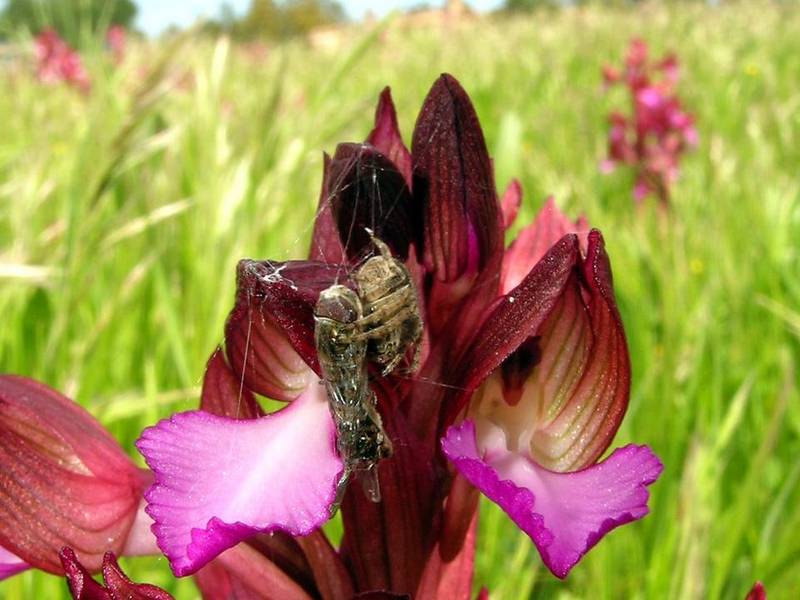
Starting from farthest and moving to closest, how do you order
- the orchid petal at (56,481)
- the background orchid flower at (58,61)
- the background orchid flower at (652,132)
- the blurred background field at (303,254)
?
the background orchid flower at (58,61)
the background orchid flower at (652,132)
the blurred background field at (303,254)
the orchid petal at (56,481)

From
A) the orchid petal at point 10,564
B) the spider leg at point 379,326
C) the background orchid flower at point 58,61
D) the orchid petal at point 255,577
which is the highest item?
the background orchid flower at point 58,61

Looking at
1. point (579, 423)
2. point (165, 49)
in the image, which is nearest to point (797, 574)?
point (579, 423)

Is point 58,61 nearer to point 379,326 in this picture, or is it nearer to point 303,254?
point 303,254

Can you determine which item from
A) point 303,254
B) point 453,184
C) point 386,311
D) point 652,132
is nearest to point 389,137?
point 453,184

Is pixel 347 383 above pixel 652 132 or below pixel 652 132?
below

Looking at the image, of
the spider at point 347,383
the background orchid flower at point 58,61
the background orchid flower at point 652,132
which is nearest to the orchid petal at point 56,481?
the spider at point 347,383

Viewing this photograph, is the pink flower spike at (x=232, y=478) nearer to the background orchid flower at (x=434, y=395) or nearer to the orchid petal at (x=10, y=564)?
the background orchid flower at (x=434, y=395)
